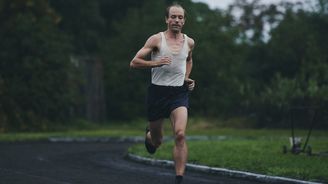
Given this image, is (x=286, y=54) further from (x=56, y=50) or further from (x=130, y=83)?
(x=56, y=50)

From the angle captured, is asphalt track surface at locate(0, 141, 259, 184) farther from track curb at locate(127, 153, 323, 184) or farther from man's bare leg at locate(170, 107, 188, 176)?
man's bare leg at locate(170, 107, 188, 176)

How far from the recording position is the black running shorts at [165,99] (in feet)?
29.7

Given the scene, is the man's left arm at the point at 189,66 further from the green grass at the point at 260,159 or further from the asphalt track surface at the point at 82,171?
the green grass at the point at 260,159

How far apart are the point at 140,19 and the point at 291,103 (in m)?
11.5

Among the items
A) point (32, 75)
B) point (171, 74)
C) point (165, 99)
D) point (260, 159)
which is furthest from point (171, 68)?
point (32, 75)

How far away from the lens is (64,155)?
16344 mm

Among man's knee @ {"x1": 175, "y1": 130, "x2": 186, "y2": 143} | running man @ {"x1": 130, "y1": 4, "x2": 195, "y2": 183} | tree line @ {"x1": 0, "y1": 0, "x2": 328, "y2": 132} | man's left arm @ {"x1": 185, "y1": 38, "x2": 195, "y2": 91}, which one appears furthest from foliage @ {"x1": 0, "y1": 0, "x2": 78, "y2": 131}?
man's knee @ {"x1": 175, "y1": 130, "x2": 186, "y2": 143}

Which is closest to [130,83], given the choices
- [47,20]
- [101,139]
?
[47,20]

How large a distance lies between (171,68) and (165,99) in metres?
0.41

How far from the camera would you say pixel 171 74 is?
9047 millimetres

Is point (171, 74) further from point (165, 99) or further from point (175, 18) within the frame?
point (175, 18)

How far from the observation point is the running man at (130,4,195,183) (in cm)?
884

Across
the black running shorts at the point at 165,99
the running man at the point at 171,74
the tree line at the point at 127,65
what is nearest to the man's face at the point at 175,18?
the running man at the point at 171,74

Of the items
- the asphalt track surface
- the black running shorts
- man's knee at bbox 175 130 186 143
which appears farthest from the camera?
the asphalt track surface
